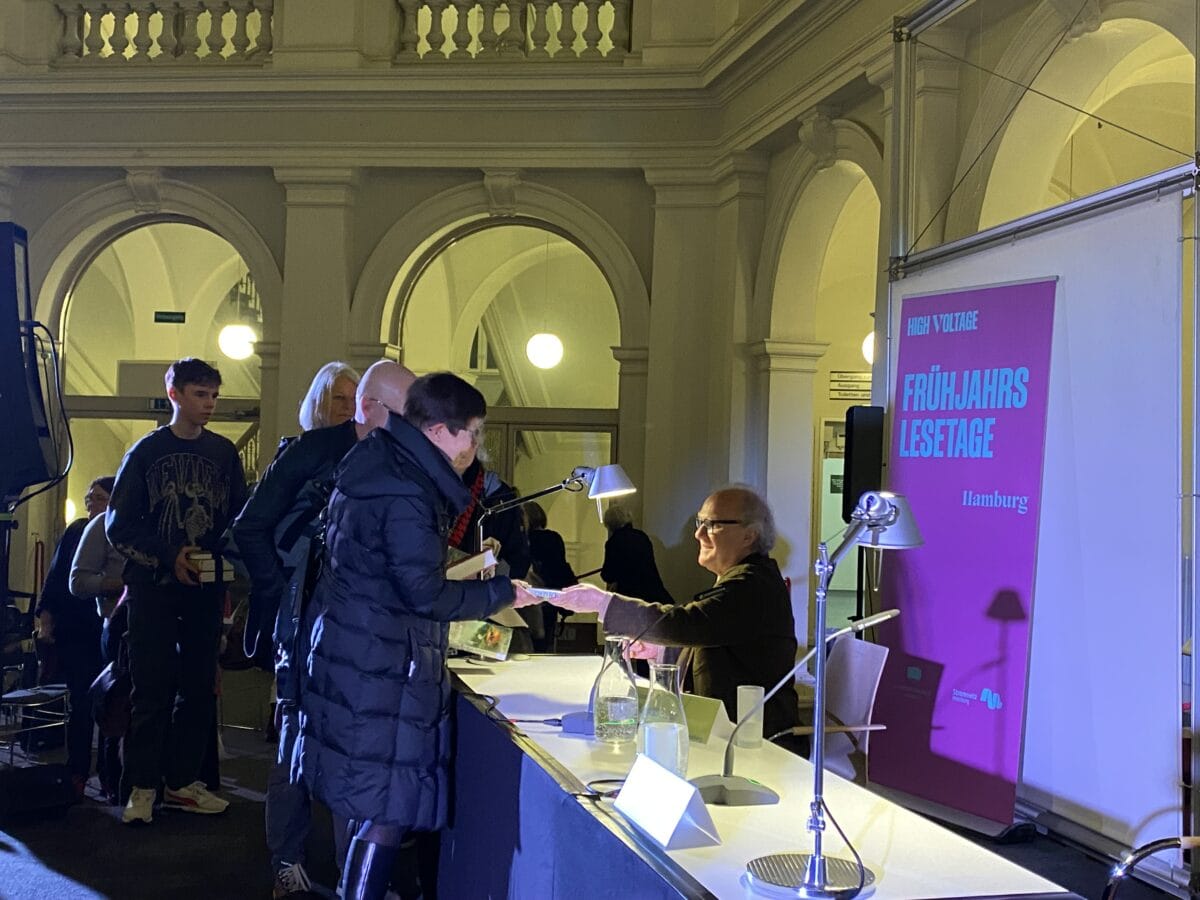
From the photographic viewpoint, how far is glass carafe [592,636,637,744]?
2463 millimetres

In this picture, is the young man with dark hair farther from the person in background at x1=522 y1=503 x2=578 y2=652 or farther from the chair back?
the chair back

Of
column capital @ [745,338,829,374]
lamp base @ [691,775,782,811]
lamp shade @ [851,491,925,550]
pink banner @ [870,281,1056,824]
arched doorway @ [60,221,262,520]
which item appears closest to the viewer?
lamp shade @ [851,491,925,550]

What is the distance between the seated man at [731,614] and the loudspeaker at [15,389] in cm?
194

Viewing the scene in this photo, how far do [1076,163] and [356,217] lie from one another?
505 cm

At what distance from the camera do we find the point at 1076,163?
8297mm

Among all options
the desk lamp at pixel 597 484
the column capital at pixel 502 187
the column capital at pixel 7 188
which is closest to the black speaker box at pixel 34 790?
the desk lamp at pixel 597 484

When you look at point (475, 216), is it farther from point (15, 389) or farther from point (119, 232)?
point (15, 389)

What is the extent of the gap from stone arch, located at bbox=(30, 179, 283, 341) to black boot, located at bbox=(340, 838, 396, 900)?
5.93 metres

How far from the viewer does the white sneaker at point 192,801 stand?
4508 millimetres

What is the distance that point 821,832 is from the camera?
1.63 meters

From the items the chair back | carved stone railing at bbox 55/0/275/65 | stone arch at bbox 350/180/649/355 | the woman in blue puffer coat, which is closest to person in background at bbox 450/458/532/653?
the chair back

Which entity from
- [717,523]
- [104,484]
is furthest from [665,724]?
[104,484]

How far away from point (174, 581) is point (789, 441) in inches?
159

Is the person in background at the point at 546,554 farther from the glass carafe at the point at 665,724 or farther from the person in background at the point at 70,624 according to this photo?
the glass carafe at the point at 665,724
